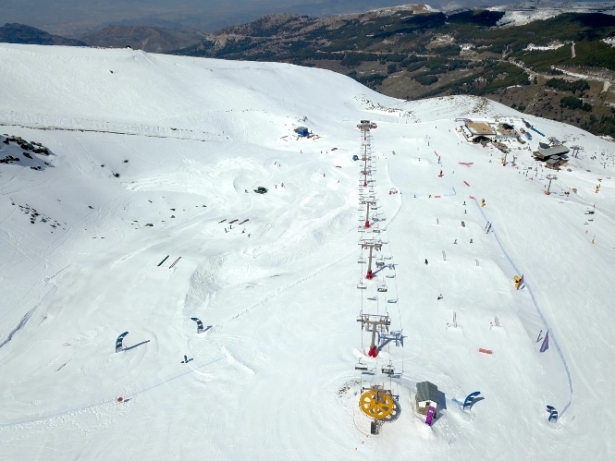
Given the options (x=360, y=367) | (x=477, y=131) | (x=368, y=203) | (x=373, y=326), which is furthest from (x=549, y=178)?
(x=360, y=367)

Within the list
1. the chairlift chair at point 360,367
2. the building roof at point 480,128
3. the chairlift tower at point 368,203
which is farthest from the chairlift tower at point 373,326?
the building roof at point 480,128

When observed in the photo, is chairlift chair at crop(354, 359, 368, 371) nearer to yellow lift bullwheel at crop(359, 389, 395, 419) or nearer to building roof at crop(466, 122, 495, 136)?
yellow lift bullwheel at crop(359, 389, 395, 419)

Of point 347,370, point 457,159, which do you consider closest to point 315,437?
point 347,370

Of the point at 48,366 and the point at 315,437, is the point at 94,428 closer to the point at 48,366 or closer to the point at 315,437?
the point at 48,366

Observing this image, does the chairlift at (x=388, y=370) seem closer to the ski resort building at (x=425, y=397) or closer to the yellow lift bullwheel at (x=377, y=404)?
the yellow lift bullwheel at (x=377, y=404)

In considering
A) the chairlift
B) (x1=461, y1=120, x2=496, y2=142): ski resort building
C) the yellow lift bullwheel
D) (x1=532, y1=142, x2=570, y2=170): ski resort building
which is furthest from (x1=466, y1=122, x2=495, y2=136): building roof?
the yellow lift bullwheel
